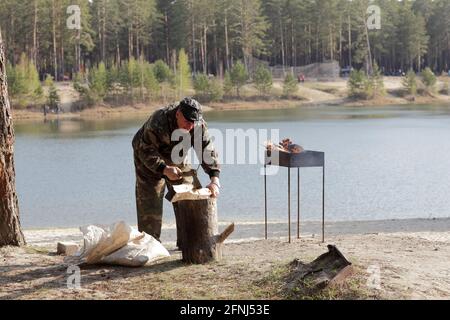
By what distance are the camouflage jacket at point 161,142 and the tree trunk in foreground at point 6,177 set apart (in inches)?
61.7

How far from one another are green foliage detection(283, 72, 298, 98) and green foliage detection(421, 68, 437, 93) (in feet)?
48.0

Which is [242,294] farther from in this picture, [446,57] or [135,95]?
[446,57]

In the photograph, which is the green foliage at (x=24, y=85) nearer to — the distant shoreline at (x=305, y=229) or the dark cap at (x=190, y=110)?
the distant shoreline at (x=305, y=229)

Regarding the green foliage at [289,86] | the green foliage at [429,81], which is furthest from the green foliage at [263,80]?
the green foliage at [429,81]

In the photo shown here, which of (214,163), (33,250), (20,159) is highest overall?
(214,163)

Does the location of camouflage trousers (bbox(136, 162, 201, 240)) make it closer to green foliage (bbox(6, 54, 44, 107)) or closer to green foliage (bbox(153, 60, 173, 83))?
green foliage (bbox(6, 54, 44, 107))

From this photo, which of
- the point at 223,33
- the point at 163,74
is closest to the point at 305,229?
the point at 163,74

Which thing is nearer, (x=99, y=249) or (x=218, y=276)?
(x=218, y=276)

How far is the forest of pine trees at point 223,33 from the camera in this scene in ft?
239

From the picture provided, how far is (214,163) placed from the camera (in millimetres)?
7180

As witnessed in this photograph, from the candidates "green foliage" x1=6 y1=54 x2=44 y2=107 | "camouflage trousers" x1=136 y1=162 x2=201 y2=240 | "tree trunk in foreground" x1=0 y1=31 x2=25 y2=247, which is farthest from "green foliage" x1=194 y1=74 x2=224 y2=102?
"camouflage trousers" x1=136 y1=162 x2=201 y2=240

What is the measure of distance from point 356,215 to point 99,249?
10329mm
